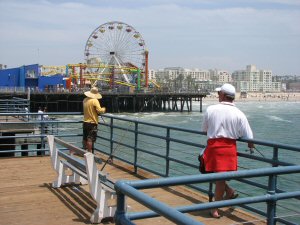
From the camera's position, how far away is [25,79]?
201 feet

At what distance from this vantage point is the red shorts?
444 centimetres

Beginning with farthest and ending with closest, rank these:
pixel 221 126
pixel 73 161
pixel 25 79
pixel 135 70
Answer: pixel 135 70 < pixel 25 79 < pixel 73 161 < pixel 221 126

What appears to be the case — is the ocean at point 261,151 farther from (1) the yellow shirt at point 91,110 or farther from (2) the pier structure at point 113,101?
(2) the pier structure at point 113,101

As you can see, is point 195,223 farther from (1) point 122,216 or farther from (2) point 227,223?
(2) point 227,223

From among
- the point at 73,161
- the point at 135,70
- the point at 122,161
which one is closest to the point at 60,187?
the point at 73,161

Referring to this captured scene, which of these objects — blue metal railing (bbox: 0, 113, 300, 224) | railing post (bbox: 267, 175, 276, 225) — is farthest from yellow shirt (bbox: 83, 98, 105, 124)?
railing post (bbox: 267, 175, 276, 225)

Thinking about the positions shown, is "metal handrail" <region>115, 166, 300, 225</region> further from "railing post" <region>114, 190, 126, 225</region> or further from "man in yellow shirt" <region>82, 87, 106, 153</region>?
"man in yellow shirt" <region>82, 87, 106, 153</region>

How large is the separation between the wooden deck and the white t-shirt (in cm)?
88

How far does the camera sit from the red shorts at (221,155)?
175 inches

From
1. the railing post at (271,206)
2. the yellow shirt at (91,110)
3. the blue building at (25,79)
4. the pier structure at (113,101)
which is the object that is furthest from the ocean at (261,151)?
the blue building at (25,79)

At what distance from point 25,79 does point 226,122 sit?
59536 mm

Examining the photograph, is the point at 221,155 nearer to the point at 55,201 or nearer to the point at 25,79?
the point at 55,201

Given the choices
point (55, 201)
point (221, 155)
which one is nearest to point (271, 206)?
point (221, 155)

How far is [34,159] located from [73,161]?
3501 millimetres
